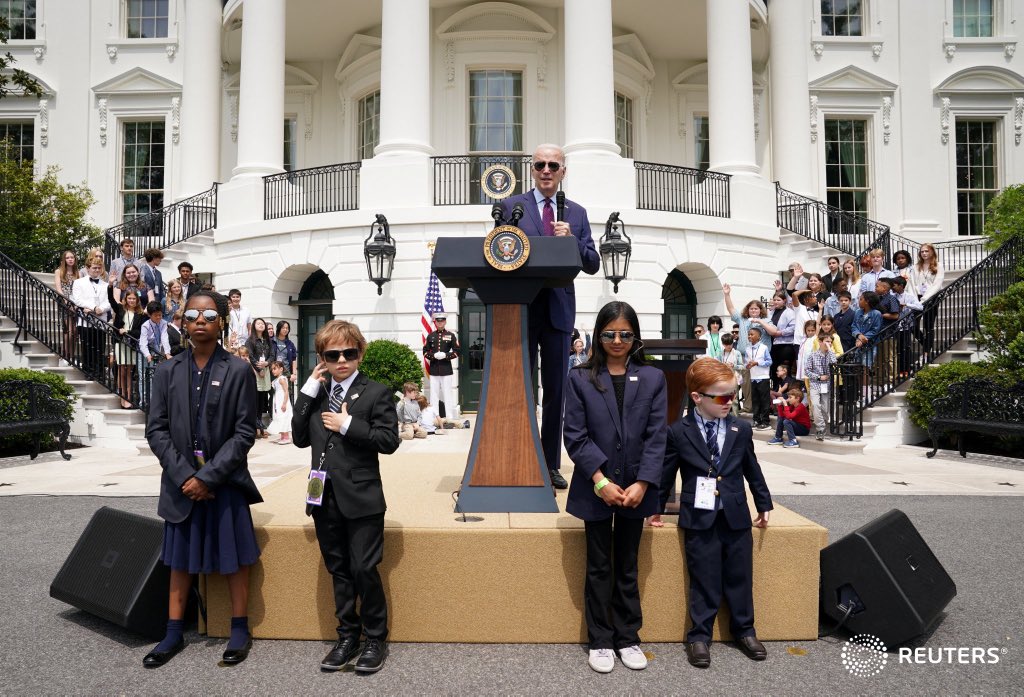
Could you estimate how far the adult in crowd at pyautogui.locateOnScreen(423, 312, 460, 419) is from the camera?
14.0 m

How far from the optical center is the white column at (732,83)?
17094mm

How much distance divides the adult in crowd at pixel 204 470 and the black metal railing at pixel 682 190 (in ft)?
47.3

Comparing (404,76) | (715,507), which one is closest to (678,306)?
(404,76)

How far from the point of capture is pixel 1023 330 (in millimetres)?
10367

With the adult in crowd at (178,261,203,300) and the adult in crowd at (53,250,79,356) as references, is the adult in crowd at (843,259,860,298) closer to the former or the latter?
the adult in crowd at (178,261,203,300)

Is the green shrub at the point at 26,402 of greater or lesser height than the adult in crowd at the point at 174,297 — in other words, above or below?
below

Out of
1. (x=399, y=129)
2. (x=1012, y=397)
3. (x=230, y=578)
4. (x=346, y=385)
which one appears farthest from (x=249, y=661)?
(x=399, y=129)

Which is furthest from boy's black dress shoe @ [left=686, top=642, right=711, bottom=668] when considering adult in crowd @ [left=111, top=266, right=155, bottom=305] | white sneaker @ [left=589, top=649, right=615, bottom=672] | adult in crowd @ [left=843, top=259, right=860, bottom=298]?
adult in crowd @ [left=111, top=266, right=155, bottom=305]

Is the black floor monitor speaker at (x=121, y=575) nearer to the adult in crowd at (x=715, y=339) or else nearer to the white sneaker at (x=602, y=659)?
the white sneaker at (x=602, y=659)

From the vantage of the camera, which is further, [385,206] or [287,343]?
[385,206]

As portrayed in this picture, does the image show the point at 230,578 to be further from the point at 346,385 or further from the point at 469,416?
the point at 469,416

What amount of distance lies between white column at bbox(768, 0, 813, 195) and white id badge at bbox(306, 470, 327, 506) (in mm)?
19567

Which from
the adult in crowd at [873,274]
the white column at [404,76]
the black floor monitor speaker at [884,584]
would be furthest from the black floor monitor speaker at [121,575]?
the white column at [404,76]

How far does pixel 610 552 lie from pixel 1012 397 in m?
9.16
